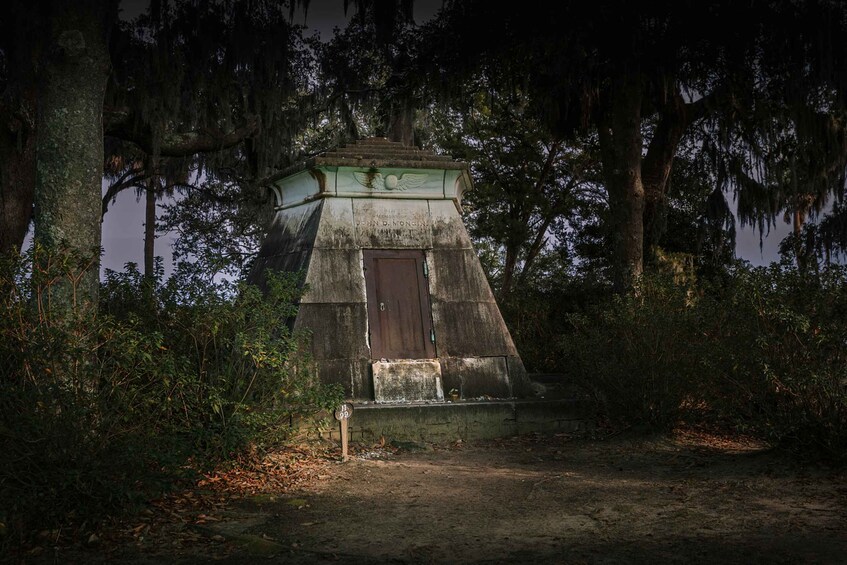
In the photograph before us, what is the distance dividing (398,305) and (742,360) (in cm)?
423

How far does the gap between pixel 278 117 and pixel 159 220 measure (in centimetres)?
1158

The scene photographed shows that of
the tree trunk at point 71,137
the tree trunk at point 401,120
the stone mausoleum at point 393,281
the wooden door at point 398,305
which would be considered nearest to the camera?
the tree trunk at point 71,137

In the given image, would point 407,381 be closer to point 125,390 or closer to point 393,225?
point 393,225

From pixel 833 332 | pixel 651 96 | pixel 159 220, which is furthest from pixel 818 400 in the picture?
pixel 159 220

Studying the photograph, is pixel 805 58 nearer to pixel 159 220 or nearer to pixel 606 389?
pixel 606 389

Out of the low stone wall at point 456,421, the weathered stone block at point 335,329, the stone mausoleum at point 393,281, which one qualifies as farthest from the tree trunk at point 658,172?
the weathered stone block at point 335,329

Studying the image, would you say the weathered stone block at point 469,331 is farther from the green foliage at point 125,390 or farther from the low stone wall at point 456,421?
the green foliage at point 125,390

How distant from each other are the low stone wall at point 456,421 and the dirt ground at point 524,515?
28.1 inches

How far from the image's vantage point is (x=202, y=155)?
19078mm

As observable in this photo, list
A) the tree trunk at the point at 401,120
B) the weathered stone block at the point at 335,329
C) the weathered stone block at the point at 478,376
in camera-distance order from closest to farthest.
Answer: the weathered stone block at the point at 335,329, the weathered stone block at the point at 478,376, the tree trunk at the point at 401,120

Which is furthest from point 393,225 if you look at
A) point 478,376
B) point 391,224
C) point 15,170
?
point 15,170

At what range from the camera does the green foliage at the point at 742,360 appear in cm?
720

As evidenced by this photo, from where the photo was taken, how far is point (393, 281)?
34.5 feet

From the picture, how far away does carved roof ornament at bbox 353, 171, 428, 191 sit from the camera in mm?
10672
